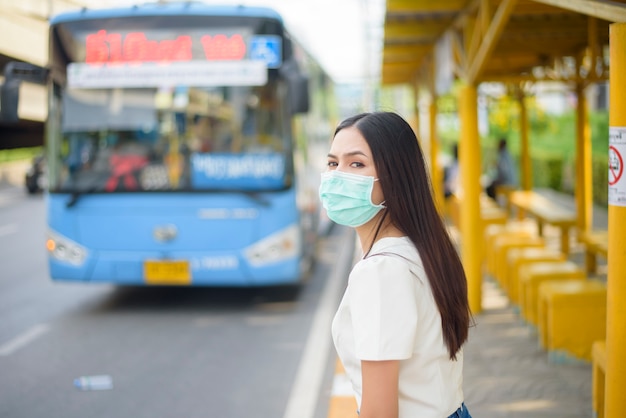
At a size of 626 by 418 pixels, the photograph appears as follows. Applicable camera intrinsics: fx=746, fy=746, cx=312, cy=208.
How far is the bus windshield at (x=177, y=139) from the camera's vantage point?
8.05 m

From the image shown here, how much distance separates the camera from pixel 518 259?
7.98 m

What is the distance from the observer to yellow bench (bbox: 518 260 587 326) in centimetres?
699

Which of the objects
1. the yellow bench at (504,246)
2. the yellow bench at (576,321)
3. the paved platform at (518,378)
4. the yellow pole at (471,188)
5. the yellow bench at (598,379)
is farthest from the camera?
the yellow bench at (504,246)

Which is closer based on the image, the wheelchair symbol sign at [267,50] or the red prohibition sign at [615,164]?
the red prohibition sign at [615,164]

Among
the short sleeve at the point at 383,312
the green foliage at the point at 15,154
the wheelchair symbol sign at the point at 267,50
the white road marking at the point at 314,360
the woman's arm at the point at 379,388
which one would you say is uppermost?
the green foliage at the point at 15,154

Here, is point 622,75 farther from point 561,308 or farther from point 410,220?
point 561,308

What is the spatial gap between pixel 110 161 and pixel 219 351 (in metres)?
2.58

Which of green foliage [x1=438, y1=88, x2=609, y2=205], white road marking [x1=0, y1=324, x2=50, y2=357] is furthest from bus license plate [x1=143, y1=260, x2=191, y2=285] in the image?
green foliage [x1=438, y1=88, x2=609, y2=205]

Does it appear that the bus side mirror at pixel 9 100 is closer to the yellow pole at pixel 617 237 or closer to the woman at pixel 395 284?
the yellow pole at pixel 617 237

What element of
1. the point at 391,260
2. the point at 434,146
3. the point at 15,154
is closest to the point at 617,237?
the point at 391,260

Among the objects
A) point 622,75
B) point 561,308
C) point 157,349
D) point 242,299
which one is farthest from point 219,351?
point 622,75

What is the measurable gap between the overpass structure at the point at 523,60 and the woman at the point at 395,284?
1.88 meters

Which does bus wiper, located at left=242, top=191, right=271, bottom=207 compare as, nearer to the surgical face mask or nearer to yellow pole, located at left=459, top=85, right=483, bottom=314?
yellow pole, located at left=459, top=85, right=483, bottom=314

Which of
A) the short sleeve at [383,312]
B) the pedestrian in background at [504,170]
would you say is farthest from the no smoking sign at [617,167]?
the pedestrian in background at [504,170]
